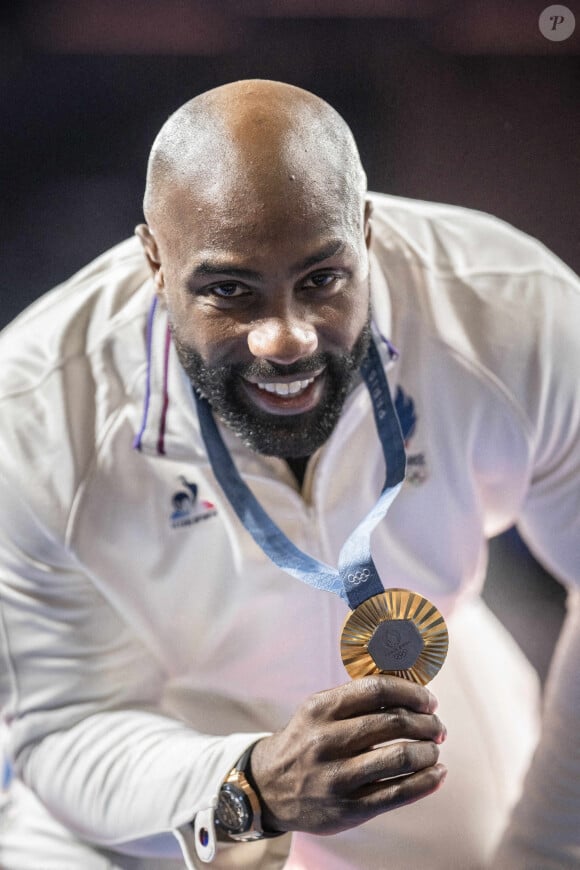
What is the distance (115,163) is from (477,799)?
118 centimetres

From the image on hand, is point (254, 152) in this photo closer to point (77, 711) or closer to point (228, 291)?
point (228, 291)

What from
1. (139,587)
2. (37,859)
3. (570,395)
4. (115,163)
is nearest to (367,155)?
(115,163)

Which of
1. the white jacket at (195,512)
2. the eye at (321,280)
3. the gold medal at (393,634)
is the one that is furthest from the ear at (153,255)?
the gold medal at (393,634)

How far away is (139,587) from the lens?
1.63 m

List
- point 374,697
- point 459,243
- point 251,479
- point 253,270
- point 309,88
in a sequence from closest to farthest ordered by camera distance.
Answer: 1. point 374,697
2. point 253,270
3. point 251,479
4. point 459,243
5. point 309,88

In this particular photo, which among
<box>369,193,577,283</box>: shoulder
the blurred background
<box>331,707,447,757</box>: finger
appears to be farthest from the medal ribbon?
the blurred background

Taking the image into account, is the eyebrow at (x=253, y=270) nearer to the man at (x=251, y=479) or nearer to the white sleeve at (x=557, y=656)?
the man at (x=251, y=479)

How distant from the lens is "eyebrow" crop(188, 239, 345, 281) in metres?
1.31

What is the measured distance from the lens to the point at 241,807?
138 cm

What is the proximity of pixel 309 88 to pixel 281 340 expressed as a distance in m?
0.69

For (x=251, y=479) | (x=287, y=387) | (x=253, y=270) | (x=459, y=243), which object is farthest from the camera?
(x=459, y=243)

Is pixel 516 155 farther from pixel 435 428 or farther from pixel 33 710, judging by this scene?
pixel 33 710

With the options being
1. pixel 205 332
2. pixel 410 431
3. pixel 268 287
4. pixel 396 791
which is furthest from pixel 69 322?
pixel 396 791

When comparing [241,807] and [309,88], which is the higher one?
[309,88]
